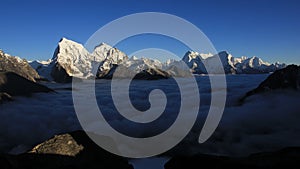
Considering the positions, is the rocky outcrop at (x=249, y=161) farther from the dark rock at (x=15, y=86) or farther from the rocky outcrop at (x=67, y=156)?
the dark rock at (x=15, y=86)

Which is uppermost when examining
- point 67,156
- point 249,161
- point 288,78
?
point 288,78

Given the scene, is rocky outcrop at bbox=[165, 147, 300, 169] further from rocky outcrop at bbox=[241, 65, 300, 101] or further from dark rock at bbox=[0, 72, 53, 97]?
dark rock at bbox=[0, 72, 53, 97]

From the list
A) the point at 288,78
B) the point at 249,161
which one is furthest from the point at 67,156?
the point at 288,78

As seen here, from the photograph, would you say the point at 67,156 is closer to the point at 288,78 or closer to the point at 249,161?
the point at 249,161

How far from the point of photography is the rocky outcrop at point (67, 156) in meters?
15.5

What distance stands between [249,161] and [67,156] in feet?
34.3

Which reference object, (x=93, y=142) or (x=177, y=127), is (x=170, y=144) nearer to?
(x=177, y=127)

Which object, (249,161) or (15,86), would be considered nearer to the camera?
(249,161)

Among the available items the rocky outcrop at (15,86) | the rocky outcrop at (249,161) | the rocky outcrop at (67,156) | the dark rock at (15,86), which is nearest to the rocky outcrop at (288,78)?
the rocky outcrop at (249,161)

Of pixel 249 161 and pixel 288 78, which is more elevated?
pixel 288 78

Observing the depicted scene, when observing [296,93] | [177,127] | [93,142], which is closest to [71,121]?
[177,127]

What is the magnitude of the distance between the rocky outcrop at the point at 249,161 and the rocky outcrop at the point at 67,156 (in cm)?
467

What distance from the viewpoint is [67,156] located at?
16.8 meters

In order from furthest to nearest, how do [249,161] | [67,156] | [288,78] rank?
1. [288,78]
2. [67,156]
3. [249,161]
